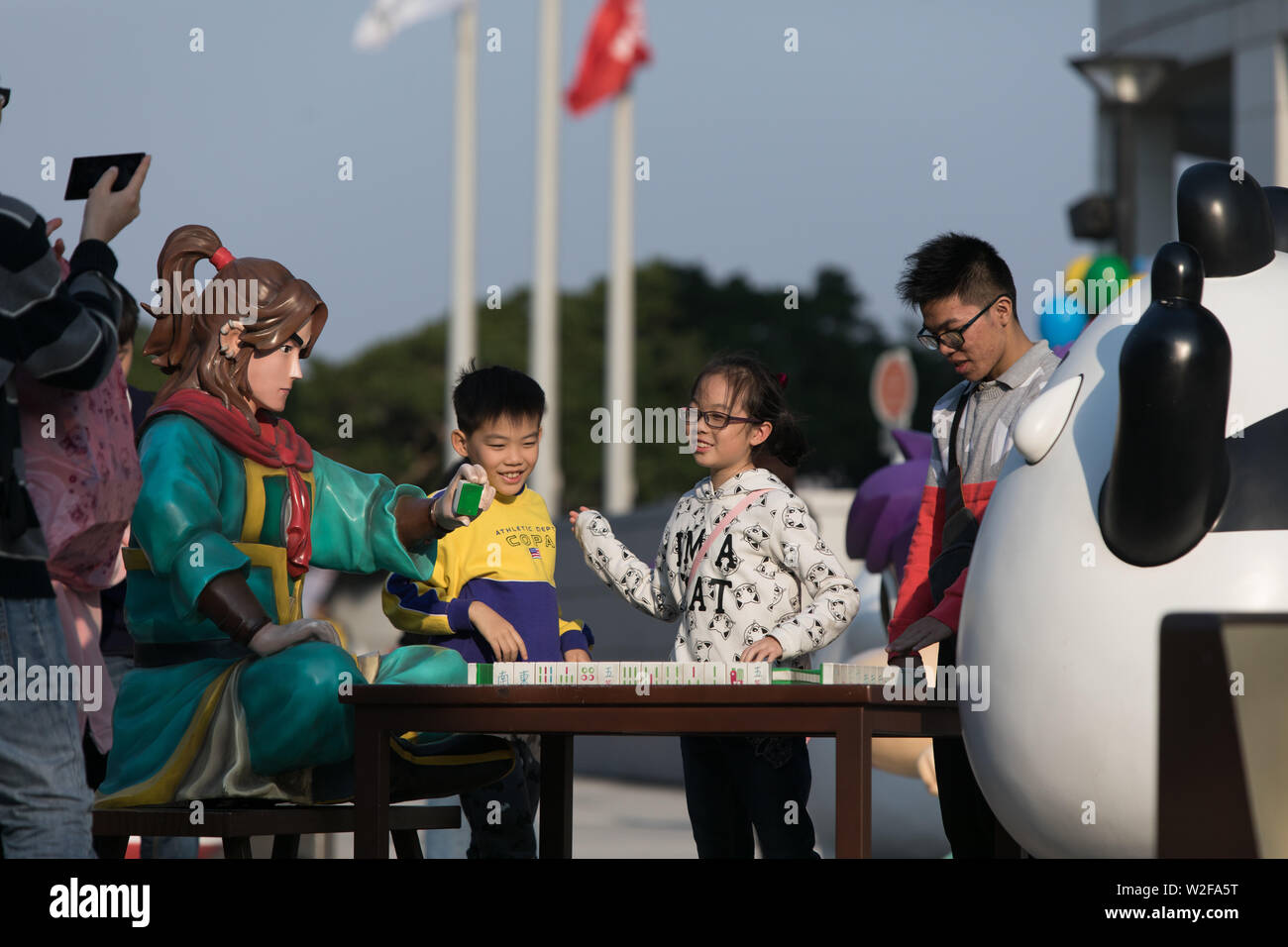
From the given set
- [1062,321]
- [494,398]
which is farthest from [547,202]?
[494,398]

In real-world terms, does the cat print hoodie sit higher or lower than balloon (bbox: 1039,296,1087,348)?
lower

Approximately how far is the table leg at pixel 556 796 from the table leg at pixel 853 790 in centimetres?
127

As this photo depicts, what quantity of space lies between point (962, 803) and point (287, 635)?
1.75 meters

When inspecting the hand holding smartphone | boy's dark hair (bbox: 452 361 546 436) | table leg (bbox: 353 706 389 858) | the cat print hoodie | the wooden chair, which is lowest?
the wooden chair

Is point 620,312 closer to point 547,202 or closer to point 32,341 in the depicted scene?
point 547,202

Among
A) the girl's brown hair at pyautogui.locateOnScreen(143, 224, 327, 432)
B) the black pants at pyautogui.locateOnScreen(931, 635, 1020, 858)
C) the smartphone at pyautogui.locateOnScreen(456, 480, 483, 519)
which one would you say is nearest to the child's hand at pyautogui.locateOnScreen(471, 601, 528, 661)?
the smartphone at pyautogui.locateOnScreen(456, 480, 483, 519)

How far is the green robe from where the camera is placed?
12.1ft

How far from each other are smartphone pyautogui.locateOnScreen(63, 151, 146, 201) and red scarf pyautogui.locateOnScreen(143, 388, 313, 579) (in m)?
0.57

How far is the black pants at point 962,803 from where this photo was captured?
4230 millimetres

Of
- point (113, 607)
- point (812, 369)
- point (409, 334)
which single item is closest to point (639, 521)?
point (113, 607)

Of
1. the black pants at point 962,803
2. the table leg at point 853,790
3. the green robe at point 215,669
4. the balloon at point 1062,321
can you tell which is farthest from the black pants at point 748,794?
the balloon at point 1062,321

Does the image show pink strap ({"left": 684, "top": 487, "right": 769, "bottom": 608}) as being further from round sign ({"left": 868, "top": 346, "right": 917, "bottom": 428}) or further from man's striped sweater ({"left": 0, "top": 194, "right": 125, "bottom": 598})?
round sign ({"left": 868, "top": 346, "right": 917, "bottom": 428})

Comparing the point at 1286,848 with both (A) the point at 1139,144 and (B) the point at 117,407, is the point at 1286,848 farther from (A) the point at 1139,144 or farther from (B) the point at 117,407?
(A) the point at 1139,144
